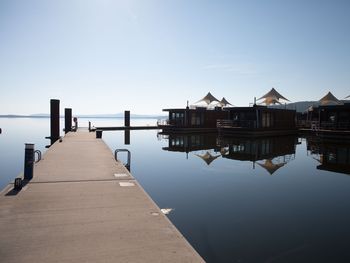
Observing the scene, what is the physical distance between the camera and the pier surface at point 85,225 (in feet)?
13.5

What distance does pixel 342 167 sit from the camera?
1752 cm

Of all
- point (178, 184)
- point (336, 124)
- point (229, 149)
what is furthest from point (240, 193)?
point (336, 124)

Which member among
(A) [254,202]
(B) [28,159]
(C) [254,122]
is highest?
(C) [254,122]

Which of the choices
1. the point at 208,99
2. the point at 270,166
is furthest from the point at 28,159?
the point at 208,99

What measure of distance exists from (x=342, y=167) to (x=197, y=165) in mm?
8312

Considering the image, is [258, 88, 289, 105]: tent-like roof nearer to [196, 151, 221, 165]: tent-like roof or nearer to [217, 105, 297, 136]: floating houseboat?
[217, 105, 297, 136]: floating houseboat

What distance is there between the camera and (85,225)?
17.1 feet

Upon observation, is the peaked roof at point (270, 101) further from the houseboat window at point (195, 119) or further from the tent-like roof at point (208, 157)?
the tent-like roof at point (208, 157)

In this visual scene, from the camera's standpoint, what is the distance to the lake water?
6.41 metres

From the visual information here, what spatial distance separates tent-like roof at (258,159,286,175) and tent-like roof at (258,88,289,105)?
109 feet

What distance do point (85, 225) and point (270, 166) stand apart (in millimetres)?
14532

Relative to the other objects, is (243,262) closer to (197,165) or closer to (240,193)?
(240,193)

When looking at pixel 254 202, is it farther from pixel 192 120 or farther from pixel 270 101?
pixel 270 101

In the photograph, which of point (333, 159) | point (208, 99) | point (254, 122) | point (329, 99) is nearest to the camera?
point (333, 159)
